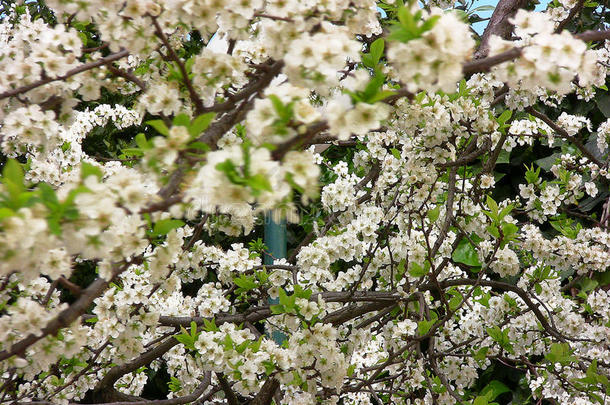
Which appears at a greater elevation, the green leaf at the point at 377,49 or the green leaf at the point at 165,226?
the green leaf at the point at 377,49

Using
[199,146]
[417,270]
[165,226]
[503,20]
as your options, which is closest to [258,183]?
[199,146]

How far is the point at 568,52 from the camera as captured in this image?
1081 millimetres

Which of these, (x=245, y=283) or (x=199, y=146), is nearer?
(x=199, y=146)

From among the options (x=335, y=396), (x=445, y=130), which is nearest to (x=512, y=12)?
(x=445, y=130)

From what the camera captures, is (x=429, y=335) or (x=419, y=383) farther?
(x=419, y=383)

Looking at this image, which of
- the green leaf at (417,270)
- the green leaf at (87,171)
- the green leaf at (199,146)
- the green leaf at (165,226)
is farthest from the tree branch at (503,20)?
the green leaf at (87,171)

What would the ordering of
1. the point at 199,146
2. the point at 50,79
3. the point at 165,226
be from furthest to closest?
1. the point at 50,79
2. the point at 165,226
3. the point at 199,146

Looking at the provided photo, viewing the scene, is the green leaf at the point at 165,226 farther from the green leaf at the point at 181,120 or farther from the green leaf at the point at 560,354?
the green leaf at the point at 560,354

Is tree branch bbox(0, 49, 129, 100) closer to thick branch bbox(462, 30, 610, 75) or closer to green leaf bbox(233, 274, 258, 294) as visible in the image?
thick branch bbox(462, 30, 610, 75)

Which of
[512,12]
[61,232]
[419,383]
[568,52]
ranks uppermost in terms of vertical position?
[512,12]

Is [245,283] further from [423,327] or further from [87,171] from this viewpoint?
[87,171]

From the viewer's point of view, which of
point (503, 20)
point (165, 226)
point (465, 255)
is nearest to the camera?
point (165, 226)

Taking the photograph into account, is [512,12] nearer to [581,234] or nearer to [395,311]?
[581,234]

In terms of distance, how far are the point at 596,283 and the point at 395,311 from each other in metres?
1.25
